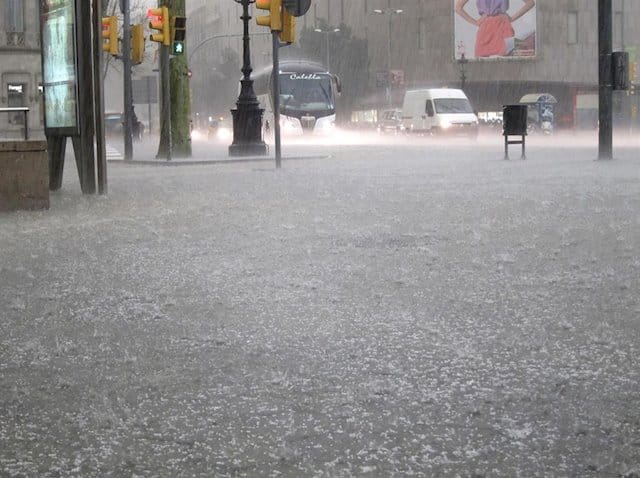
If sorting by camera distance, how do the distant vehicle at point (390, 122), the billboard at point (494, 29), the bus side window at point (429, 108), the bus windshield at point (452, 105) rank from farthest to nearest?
the billboard at point (494, 29) → the distant vehicle at point (390, 122) → the bus side window at point (429, 108) → the bus windshield at point (452, 105)

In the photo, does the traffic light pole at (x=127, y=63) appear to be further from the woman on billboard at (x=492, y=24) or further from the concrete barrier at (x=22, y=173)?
the woman on billboard at (x=492, y=24)

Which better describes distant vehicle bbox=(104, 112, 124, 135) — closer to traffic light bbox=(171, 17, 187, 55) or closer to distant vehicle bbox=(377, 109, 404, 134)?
distant vehicle bbox=(377, 109, 404, 134)

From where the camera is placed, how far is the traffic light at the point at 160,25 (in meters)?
24.7

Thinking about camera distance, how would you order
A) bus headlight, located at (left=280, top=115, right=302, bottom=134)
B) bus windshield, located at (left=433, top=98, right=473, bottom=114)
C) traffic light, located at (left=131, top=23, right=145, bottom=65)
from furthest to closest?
1. bus headlight, located at (left=280, top=115, right=302, bottom=134)
2. bus windshield, located at (left=433, top=98, right=473, bottom=114)
3. traffic light, located at (left=131, top=23, right=145, bottom=65)

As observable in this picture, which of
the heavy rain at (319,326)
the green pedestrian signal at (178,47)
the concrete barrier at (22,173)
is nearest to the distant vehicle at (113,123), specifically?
the green pedestrian signal at (178,47)

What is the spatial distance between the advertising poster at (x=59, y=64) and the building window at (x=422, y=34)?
3036 inches

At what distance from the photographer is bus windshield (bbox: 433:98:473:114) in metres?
46.5

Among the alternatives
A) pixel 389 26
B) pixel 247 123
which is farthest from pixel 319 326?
pixel 389 26

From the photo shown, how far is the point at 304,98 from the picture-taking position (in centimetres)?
5188

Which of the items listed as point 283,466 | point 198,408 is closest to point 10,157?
point 198,408

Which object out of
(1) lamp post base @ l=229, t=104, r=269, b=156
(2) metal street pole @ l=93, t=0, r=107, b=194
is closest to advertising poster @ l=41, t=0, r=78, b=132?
(2) metal street pole @ l=93, t=0, r=107, b=194

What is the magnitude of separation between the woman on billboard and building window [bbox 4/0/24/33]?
122 feet

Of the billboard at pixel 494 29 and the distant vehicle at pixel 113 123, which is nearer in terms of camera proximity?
the distant vehicle at pixel 113 123

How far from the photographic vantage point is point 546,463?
3.22m
